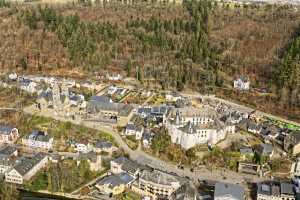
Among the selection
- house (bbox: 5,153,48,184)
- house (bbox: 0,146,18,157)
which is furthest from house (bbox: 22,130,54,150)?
house (bbox: 5,153,48,184)

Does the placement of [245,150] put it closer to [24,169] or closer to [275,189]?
[275,189]

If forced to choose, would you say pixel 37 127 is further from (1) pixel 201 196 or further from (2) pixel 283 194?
(2) pixel 283 194

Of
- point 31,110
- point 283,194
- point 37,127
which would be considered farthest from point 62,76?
point 283,194

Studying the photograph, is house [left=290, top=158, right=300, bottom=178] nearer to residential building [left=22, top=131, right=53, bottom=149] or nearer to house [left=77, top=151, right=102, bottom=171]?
house [left=77, top=151, right=102, bottom=171]

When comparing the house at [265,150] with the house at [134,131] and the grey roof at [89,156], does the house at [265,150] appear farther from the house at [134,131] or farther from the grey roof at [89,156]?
the grey roof at [89,156]

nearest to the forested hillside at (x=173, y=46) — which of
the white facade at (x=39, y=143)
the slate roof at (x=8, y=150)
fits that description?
the white facade at (x=39, y=143)
